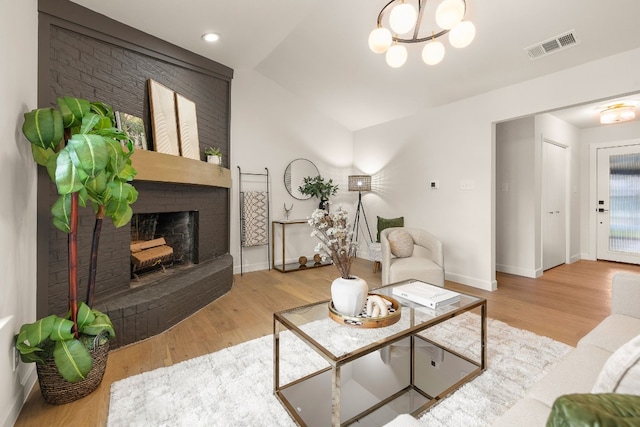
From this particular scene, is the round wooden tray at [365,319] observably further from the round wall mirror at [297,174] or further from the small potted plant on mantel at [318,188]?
the round wall mirror at [297,174]

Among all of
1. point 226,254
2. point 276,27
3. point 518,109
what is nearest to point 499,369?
point 518,109

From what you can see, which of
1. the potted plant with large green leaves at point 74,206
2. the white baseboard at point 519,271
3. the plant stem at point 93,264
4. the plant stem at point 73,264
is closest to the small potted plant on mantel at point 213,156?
the potted plant with large green leaves at point 74,206

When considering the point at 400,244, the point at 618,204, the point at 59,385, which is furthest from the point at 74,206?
the point at 618,204

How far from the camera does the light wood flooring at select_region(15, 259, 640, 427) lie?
5.35 feet

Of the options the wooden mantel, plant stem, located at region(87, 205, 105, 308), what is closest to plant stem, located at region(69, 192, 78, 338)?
plant stem, located at region(87, 205, 105, 308)

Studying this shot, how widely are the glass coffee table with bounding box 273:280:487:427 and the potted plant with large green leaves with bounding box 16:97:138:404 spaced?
1031mm

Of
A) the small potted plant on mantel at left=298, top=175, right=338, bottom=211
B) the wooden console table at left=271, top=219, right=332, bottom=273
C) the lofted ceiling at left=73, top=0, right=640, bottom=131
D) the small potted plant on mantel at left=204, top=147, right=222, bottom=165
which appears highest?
the lofted ceiling at left=73, top=0, right=640, bottom=131

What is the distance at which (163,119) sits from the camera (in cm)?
300

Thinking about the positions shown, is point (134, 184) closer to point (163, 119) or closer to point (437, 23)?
point (163, 119)

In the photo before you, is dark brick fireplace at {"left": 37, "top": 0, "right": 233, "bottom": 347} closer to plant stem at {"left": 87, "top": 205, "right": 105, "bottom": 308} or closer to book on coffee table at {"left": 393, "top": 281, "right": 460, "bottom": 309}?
plant stem at {"left": 87, "top": 205, "right": 105, "bottom": 308}

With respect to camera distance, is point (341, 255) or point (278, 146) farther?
point (278, 146)

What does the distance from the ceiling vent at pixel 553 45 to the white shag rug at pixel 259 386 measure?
2539 mm

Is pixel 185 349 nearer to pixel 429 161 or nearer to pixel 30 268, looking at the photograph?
pixel 30 268

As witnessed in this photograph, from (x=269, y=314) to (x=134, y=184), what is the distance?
174 centimetres
